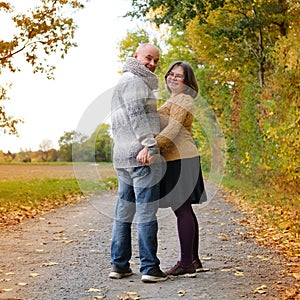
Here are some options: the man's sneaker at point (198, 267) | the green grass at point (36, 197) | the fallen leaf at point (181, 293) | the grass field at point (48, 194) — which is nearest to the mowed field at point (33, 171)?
the grass field at point (48, 194)

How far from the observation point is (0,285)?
20.3 feet

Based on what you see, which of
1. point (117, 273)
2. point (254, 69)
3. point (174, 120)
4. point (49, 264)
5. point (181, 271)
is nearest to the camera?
point (174, 120)

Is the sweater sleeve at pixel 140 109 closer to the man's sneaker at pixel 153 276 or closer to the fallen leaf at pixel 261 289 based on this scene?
the man's sneaker at pixel 153 276

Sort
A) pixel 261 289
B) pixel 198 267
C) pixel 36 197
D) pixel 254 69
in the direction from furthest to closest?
pixel 254 69
pixel 36 197
pixel 198 267
pixel 261 289

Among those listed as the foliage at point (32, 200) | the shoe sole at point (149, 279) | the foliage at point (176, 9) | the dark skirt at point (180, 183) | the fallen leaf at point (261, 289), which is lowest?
the fallen leaf at point (261, 289)

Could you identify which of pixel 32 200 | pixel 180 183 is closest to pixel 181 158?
pixel 180 183

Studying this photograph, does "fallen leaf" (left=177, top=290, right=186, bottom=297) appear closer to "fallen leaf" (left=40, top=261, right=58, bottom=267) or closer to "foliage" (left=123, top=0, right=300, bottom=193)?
"fallen leaf" (left=40, top=261, right=58, bottom=267)

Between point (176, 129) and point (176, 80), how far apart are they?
21.1 inches

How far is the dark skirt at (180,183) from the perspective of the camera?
6.40 m

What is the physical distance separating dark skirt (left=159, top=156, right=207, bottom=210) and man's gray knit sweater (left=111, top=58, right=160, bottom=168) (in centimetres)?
37

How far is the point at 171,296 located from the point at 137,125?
5.19 feet

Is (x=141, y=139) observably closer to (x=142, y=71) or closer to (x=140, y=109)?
(x=140, y=109)

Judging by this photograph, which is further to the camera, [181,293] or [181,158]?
[181,158]

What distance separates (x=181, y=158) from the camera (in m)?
6.41
